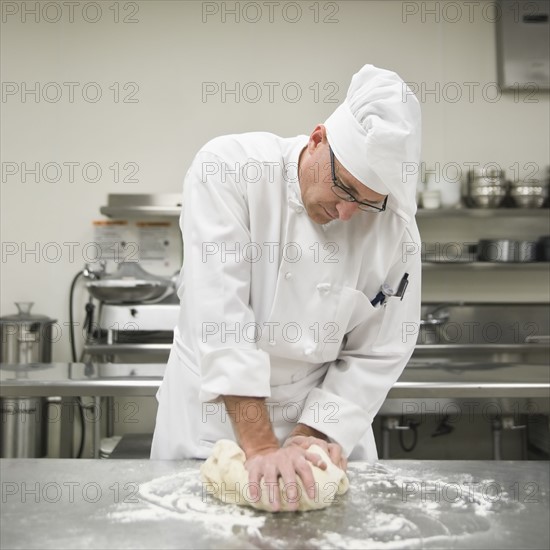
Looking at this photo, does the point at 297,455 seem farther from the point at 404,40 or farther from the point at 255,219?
the point at 404,40

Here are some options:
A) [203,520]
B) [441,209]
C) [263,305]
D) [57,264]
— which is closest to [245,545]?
[203,520]

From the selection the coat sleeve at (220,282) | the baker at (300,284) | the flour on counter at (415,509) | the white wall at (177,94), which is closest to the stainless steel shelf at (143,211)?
the white wall at (177,94)

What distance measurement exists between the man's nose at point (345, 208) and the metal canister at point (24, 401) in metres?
2.37

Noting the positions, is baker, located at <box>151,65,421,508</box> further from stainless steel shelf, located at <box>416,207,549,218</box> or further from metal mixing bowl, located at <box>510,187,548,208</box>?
metal mixing bowl, located at <box>510,187,548,208</box>

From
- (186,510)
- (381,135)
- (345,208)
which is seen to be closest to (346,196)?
(345,208)

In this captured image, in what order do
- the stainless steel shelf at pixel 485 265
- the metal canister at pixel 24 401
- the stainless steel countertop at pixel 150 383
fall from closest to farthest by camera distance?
the stainless steel countertop at pixel 150 383 < the metal canister at pixel 24 401 < the stainless steel shelf at pixel 485 265

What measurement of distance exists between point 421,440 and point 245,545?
2.99 m

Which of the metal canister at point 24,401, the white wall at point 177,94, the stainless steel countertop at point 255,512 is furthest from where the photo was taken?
the white wall at point 177,94

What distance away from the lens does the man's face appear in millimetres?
1255

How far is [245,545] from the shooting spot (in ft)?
3.02

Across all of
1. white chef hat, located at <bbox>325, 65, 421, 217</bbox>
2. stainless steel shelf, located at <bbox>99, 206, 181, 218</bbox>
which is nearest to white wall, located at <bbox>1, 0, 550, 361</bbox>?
stainless steel shelf, located at <bbox>99, 206, 181, 218</bbox>

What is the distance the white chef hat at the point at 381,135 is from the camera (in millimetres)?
1184

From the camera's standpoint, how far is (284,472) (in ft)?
3.61

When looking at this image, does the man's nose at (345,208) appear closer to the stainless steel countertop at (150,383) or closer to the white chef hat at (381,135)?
the white chef hat at (381,135)
